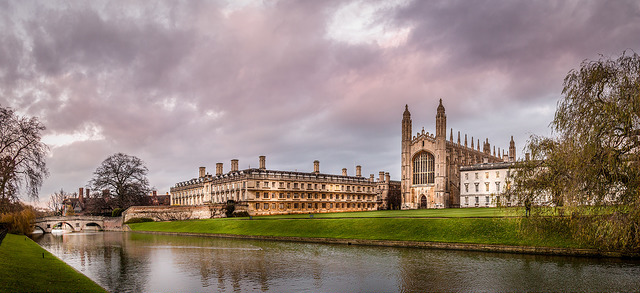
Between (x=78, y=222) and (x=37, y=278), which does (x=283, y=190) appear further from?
(x=37, y=278)

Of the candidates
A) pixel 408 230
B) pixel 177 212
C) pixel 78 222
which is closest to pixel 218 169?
pixel 177 212

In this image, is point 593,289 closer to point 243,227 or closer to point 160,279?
point 160,279

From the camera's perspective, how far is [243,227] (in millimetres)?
47219

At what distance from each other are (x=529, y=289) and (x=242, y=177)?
6432 cm

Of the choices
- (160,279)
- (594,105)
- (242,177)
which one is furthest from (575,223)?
(242,177)

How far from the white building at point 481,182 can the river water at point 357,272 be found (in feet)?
152

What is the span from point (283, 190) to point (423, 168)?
25485mm

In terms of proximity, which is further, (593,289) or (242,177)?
(242,177)

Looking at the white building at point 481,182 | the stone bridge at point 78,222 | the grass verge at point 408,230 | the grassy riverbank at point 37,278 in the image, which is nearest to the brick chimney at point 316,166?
the white building at point 481,182

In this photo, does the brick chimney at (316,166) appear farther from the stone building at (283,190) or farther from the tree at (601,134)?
the tree at (601,134)

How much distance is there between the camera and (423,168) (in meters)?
80.5

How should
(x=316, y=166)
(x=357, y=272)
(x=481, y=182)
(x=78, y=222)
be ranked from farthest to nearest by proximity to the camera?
(x=316, y=166) → (x=78, y=222) → (x=481, y=182) → (x=357, y=272)

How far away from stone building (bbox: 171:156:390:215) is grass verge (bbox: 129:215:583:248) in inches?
1029

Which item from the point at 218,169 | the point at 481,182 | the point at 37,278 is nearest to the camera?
the point at 37,278
